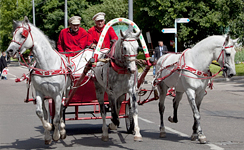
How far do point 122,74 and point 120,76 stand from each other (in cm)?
6

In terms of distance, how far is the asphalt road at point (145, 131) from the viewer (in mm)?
8555

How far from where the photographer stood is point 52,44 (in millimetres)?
8938

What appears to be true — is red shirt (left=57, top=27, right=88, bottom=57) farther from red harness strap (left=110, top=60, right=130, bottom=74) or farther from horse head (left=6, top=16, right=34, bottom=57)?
red harness strap (left=110, top=60, right=130, bottom=74)

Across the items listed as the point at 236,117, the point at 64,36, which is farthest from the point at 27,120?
the point at 236,117

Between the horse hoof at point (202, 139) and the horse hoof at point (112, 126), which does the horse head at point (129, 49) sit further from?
the horse hoof at point (112, 126)

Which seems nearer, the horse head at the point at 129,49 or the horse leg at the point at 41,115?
the horse head at the point at 129,49

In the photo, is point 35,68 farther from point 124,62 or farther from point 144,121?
point 144,121

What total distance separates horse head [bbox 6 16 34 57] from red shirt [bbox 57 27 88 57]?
2.06m

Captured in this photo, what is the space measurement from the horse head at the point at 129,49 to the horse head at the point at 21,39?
1.76 m

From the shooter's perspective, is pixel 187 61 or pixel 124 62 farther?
pixel 187 61

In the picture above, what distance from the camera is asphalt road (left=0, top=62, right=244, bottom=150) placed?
337 inches

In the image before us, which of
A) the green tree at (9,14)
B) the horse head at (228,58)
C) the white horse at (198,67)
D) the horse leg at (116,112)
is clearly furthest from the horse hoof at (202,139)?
the green tree at (9,14)

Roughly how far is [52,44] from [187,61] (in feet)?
9.23

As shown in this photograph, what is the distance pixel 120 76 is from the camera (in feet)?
27.9
